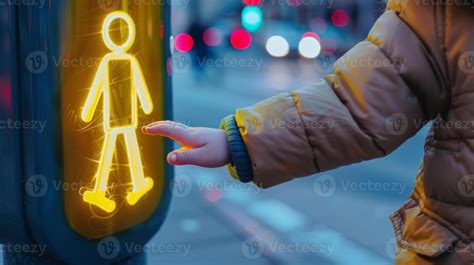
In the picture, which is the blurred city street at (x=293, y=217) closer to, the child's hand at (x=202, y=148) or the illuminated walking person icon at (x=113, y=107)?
the illuminated walking person icon at (x=113, y=107)

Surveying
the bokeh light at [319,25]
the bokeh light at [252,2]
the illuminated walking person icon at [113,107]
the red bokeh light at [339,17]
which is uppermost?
the illuminated walking person icon at [113,107]

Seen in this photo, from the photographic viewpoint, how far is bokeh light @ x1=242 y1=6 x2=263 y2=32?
793 inches

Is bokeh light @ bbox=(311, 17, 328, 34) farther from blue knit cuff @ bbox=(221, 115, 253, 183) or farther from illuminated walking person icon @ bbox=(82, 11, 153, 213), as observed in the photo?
blue knit cuff @ bbox=(221, 115, 253, 183)

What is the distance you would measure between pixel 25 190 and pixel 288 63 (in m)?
17.9

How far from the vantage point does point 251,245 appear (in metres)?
4.13

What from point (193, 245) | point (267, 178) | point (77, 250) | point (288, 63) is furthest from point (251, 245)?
point (288, 63)

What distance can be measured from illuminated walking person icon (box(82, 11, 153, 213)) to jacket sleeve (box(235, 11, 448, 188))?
70cm

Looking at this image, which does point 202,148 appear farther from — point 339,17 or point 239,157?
point 339,17

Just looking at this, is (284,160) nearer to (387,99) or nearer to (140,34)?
(387,99)

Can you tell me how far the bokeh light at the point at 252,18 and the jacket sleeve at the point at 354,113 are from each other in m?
18.8

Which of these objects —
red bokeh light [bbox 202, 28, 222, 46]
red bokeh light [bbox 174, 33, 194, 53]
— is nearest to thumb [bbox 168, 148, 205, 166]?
red bokeh light [bbox 202, 28, 222, 46]

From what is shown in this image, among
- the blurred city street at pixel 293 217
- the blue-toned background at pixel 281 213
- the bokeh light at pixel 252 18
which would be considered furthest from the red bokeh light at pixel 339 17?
the blurred city street at pixel 293 217

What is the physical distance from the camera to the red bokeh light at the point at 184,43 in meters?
18.4

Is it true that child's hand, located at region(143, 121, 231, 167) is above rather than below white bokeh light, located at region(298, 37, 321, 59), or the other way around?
above
